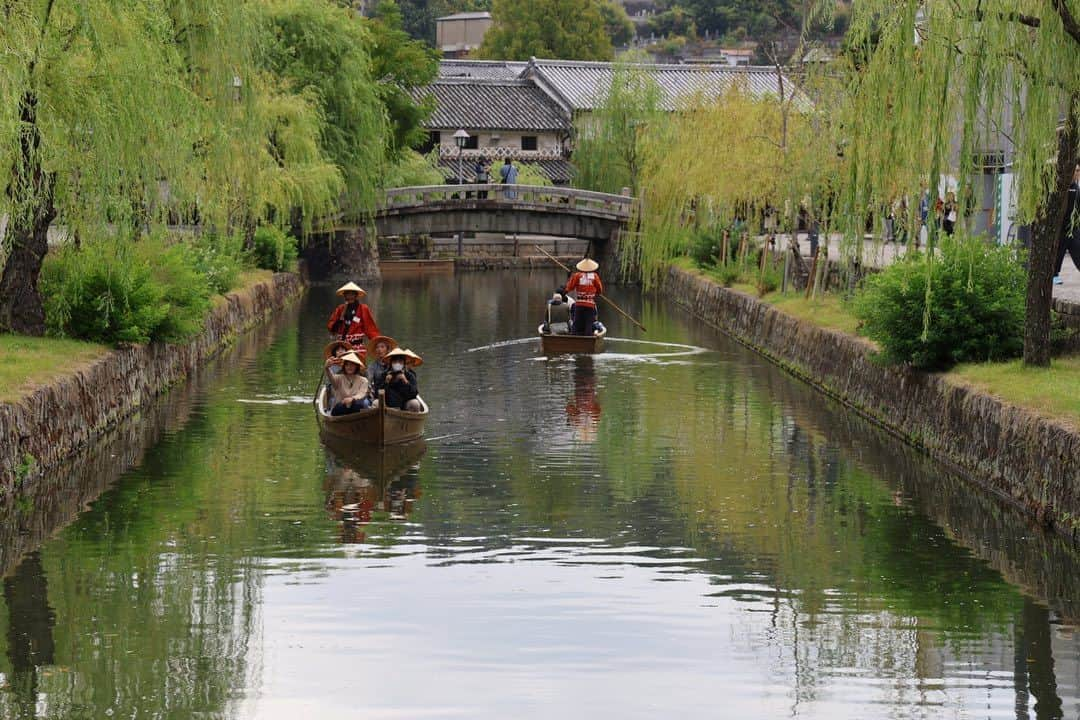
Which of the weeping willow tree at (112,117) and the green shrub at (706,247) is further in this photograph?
the green shrub at (706,247)

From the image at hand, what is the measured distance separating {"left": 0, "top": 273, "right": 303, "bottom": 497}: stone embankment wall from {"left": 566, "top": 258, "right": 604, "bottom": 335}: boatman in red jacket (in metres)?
6.30

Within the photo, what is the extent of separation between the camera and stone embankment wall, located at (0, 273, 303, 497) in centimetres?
1669

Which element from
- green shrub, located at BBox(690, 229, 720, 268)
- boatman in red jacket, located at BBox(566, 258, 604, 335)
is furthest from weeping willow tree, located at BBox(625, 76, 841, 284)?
boatman in red jacket, located at BBox(566, 258, 604, 335)

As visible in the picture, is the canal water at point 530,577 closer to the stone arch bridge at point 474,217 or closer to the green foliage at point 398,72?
the stone arch bridge at point 474,217

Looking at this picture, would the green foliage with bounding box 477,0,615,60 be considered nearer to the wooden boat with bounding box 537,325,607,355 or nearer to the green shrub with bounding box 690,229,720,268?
the green shrub with bounding box 690,229,720,268

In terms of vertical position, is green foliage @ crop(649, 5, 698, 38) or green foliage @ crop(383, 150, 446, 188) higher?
green foliage @ crop(649, 5, 698, 38)

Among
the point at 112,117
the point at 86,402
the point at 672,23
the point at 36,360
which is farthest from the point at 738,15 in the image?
the point at 36,360

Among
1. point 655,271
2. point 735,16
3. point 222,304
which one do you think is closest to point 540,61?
point 655,271

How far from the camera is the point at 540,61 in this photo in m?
Answer: 74.5

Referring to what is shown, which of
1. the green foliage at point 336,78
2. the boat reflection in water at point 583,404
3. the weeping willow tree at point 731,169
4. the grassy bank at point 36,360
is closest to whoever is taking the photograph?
the grassy bank at point 36,360

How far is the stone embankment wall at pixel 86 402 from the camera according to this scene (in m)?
16.7

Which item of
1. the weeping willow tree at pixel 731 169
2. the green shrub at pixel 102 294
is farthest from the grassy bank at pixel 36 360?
the weeping willow tree at pixel 731 169

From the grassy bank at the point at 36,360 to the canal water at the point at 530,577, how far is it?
1.02 metres

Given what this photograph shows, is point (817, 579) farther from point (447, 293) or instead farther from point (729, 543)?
point (447, 293)
